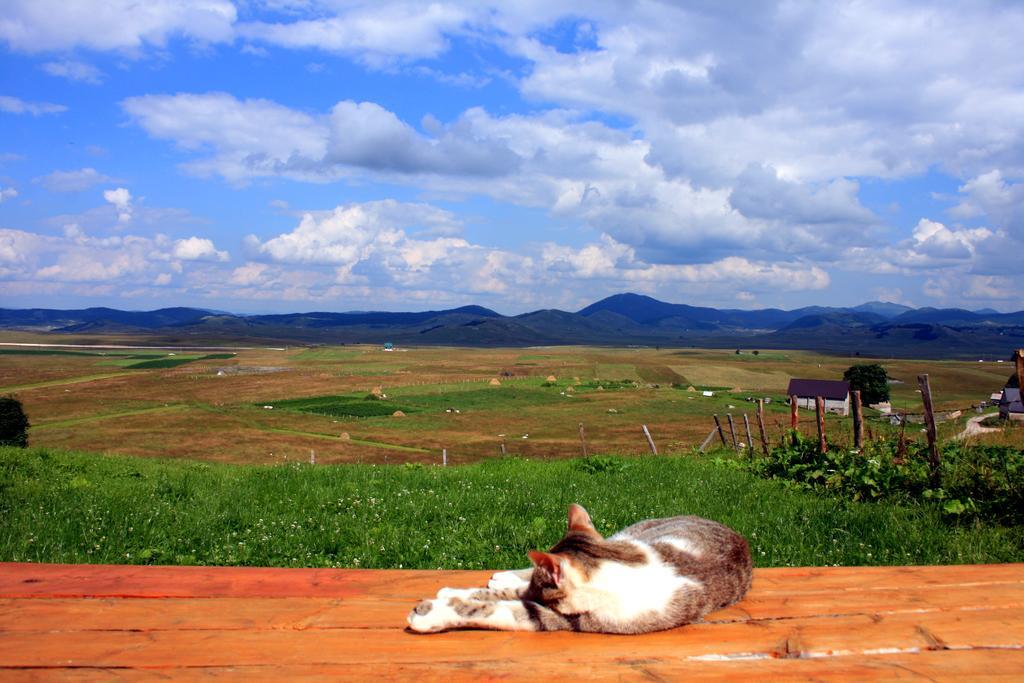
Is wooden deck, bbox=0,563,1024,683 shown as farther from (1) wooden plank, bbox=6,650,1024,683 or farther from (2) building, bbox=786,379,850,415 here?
(2) building, bbox=786,379,850,415

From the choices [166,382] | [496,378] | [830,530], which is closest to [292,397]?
[166,382]

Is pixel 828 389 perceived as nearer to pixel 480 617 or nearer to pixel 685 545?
pixel 685 545

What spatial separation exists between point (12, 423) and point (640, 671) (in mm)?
39548

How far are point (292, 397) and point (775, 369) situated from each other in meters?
110

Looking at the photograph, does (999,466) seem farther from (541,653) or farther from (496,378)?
(496,378)

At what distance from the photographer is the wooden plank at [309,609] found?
4.05 meters

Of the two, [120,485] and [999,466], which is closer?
[999,466]

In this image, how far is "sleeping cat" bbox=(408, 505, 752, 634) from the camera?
13.5ft

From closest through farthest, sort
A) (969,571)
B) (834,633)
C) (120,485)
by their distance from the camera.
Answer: (834,633) < (969,571) < (120,485)

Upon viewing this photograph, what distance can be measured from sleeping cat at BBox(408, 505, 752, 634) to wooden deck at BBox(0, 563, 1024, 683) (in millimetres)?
110

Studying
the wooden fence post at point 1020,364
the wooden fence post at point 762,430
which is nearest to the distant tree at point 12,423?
the wooden fence post at point 762,430

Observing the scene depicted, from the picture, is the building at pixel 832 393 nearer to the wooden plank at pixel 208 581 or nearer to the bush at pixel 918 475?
the bush at pixel 918 475

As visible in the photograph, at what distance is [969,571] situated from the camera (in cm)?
542

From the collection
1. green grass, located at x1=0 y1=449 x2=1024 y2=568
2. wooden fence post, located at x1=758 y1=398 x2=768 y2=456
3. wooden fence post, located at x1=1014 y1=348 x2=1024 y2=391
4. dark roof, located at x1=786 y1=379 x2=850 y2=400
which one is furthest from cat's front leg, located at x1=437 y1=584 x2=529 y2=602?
dark roof, located at x1=786 y1=379 x2=850 y2=400
